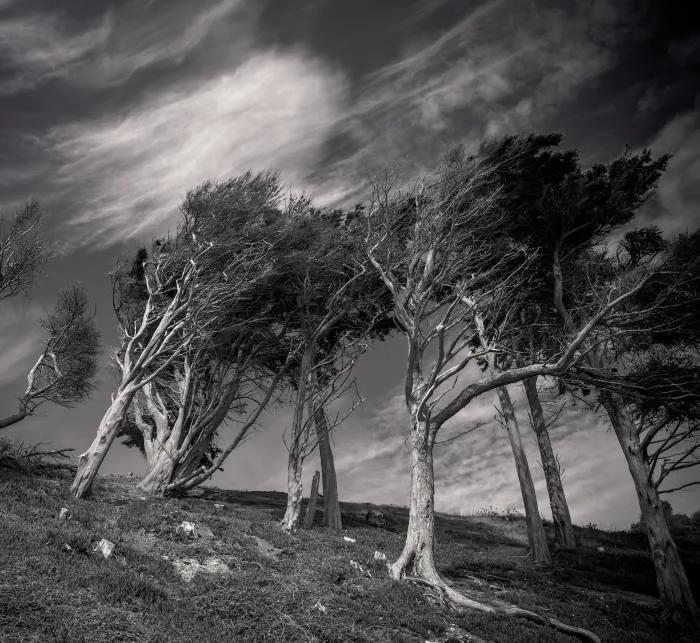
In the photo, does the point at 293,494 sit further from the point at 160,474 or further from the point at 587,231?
the point at 587,231

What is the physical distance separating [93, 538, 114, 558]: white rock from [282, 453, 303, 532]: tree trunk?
6574 mm

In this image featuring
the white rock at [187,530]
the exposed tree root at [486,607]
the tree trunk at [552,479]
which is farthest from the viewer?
the tree trunk at [552,479]

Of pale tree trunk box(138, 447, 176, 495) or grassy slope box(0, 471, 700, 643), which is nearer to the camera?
grassy slope box(0, 471, 700, 643)

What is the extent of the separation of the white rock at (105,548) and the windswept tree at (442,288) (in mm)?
5529

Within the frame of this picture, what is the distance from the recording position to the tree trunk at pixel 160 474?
57.1ft

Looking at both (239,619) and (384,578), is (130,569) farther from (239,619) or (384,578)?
(384,578)

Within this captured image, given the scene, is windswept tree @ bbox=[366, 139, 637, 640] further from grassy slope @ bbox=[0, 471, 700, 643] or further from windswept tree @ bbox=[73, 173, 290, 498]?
windswept tree @ bbox=[73, 173, 290, 498]

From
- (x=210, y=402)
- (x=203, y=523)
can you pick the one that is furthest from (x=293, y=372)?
(x=203, y=523)

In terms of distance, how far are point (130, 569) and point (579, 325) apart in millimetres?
13684

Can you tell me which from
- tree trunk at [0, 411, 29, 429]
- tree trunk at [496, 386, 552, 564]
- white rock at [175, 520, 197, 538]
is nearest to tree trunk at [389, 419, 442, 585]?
white rock at [175, 520, 197, 538]

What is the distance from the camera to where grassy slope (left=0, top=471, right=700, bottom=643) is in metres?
6.49

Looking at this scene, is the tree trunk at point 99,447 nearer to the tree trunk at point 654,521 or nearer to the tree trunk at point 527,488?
the tree trunk at point 527,488

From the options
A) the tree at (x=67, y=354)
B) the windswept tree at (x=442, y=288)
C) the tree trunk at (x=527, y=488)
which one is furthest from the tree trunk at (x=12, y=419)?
the tree trunk at (x=527, y=488)

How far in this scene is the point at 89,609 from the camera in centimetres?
641
